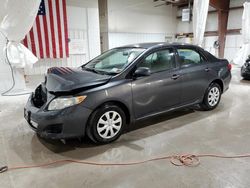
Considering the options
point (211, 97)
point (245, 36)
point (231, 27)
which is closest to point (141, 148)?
point (211, 97)

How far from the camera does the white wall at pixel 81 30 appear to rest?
298 inches

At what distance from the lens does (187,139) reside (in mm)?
2887

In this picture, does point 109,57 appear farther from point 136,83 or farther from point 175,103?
point 175,103

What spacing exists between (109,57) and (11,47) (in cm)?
311

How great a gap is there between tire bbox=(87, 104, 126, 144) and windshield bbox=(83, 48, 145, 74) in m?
0.53

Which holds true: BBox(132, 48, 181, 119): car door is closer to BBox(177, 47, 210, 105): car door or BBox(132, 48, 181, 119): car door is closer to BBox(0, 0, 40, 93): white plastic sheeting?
BBox(177, 47, 210, 105): car door

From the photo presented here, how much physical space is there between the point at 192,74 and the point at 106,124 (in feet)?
5.49

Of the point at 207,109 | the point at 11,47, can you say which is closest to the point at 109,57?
the point at 207,109

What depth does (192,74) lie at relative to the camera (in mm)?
3457

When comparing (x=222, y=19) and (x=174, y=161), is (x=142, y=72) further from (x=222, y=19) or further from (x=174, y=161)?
(x=222, y=19)

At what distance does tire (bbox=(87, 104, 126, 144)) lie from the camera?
8.45ft

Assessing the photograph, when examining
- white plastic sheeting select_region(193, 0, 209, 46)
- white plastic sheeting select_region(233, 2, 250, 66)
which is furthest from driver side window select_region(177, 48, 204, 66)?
white plastic sheeting select_region(233, 2, 250, 66)

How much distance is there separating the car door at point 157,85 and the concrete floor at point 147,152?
37 cm

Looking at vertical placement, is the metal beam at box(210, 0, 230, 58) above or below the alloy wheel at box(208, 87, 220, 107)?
above
